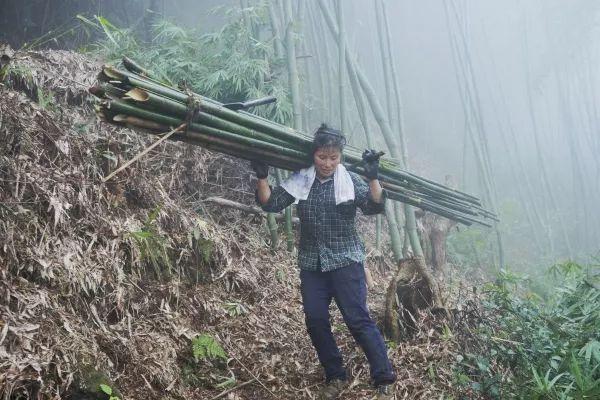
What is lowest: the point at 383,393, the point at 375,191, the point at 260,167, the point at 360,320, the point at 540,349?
the point at 383,393

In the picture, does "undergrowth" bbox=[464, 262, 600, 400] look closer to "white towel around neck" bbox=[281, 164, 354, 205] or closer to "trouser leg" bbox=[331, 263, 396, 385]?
"trouser leg" bbox=[331, 263, 396, 385]

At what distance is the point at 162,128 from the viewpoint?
263cm

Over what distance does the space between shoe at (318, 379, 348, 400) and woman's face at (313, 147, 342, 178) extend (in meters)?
1.34

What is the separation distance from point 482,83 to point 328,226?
1955 centimetres

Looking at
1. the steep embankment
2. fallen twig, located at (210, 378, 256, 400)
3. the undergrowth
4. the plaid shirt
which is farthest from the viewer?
the plaid shirt

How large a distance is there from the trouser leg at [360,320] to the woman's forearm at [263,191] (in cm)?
65

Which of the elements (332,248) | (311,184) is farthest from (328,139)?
(332,248)

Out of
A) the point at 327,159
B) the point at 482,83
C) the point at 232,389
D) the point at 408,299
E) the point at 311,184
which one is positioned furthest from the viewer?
the point at 482,83

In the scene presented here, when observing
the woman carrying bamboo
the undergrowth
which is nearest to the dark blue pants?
the woman carrying bamboo

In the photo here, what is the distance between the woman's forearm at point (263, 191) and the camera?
3.30 m

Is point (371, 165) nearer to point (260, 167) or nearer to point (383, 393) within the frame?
point (260, 167)

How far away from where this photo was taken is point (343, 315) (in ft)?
10.4

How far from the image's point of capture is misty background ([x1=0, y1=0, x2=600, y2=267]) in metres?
8.88

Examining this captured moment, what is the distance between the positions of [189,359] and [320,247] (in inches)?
42.3
